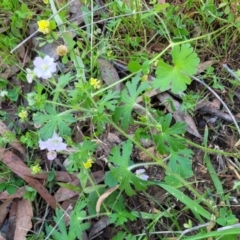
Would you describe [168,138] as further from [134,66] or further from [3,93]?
[3,93]

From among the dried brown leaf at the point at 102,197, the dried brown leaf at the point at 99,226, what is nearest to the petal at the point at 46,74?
the dried brown leaf at the point at 102,197

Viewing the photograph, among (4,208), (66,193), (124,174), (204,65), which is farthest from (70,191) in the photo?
(204,65)

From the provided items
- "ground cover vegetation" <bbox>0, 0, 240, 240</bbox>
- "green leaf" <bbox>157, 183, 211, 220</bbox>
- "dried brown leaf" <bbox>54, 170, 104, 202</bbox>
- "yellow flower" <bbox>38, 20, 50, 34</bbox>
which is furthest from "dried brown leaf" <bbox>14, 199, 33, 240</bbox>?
"yellow flower" <bbox>38, 20, 50, 34</bbox>

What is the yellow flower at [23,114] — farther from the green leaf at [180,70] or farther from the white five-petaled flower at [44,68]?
the green leaf at [180,70]

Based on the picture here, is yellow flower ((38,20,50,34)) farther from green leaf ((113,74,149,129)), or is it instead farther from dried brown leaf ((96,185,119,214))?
dried brown leaf ((96,185,119,214))

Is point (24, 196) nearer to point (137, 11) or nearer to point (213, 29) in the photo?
point (137, 11)

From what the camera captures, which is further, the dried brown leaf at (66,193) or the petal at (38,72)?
the dried brown leaf at (66,193)

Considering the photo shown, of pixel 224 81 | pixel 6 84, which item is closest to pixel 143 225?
pixel 224 81
